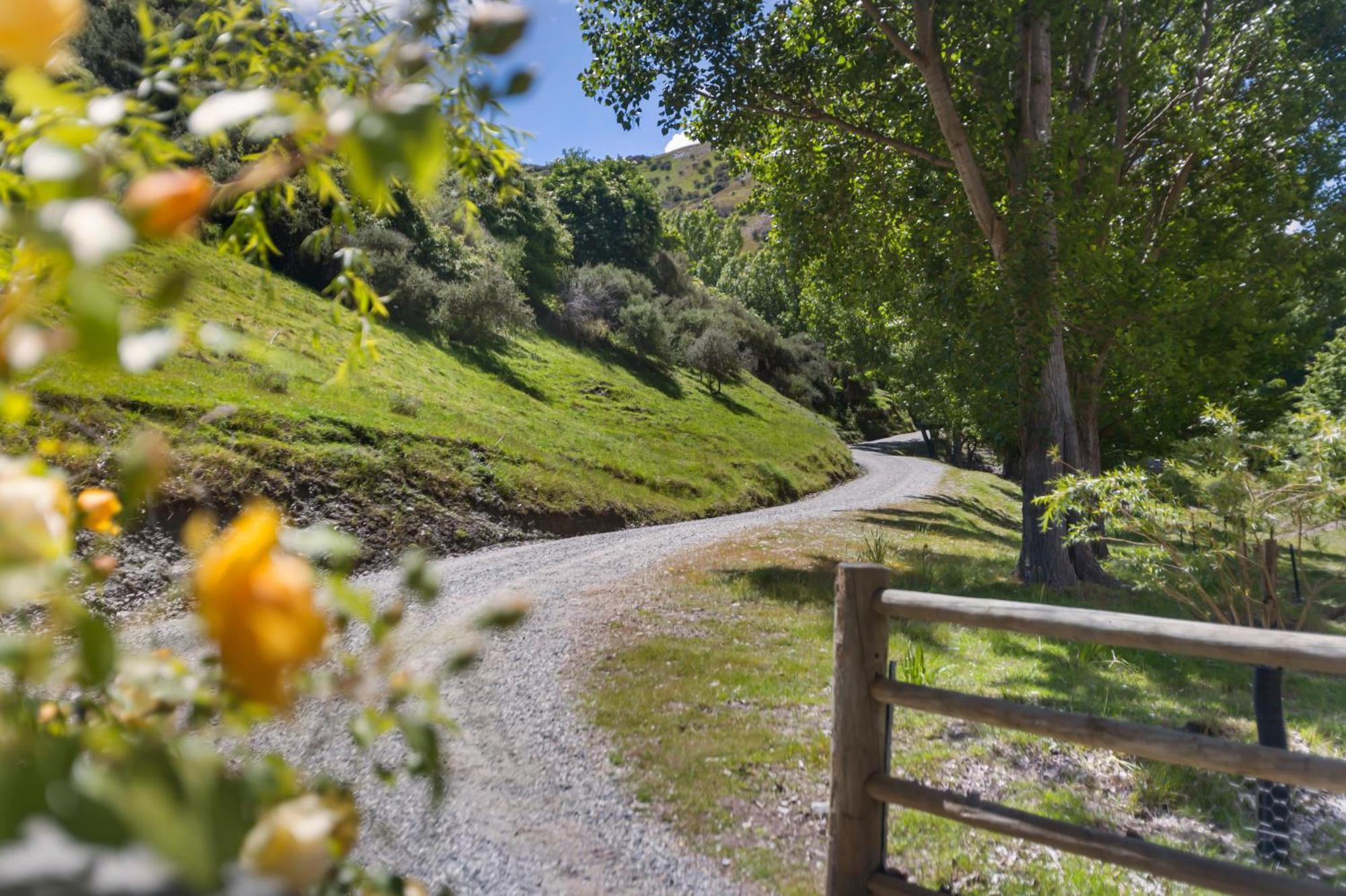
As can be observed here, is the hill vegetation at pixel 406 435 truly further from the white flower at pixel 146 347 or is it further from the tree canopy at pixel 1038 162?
the tree canopy at pixel 1038 162

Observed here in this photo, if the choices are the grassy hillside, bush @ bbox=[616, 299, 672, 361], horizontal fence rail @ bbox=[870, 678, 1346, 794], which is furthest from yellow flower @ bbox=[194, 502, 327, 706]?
the grassy hillside

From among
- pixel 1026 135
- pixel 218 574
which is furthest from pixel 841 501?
pixel 218 574

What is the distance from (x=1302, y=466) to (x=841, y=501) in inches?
678

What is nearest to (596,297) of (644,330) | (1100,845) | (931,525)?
(644,330)

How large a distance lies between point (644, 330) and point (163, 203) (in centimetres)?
3318

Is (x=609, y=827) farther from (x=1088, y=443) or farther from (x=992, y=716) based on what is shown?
(x=1088, y=443)

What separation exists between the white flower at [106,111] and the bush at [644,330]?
3278 centimetres

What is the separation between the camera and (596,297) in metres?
34.1

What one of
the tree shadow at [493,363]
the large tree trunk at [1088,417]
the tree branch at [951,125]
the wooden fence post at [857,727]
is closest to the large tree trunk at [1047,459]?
the tree branch at [951,125]

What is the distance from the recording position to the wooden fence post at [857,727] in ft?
11.0

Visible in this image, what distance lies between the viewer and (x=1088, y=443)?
14070 millimetres

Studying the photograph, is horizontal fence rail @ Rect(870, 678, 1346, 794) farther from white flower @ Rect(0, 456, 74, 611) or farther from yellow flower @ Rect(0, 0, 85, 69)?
yellow flower @ Rect(0, 0, 85, 69)

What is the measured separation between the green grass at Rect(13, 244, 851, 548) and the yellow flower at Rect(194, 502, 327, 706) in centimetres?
14

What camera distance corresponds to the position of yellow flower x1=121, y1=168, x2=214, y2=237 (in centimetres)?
42
